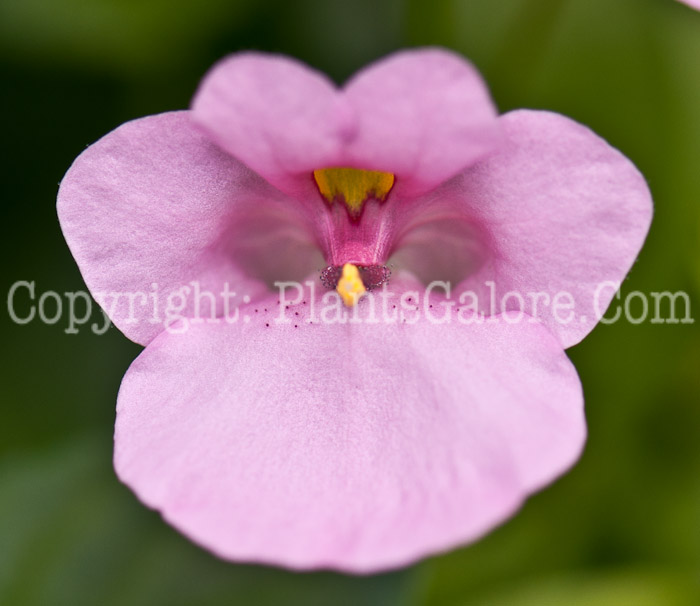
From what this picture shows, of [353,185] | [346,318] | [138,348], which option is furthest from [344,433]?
[138,348]

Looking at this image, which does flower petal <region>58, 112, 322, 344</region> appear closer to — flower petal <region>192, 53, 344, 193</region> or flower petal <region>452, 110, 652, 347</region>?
flower petal <region>192, 53, 344, 193</region>

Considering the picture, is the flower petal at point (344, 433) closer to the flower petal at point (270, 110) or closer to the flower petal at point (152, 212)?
the flower petal at point (152, 212)

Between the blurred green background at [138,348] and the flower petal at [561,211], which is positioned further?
the blurred green background at [138,348]

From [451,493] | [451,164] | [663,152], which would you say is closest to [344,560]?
[451,493]

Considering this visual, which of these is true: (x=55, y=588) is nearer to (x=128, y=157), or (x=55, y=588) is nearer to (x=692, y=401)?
(x=128, y=157)

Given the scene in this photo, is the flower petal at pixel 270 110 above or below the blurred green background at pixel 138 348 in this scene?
above

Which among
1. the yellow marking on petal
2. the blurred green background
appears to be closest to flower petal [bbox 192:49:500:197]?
the yellow marking on petal

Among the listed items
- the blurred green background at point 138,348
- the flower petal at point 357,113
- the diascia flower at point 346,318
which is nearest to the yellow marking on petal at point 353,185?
the diascia flower at point 346,318
